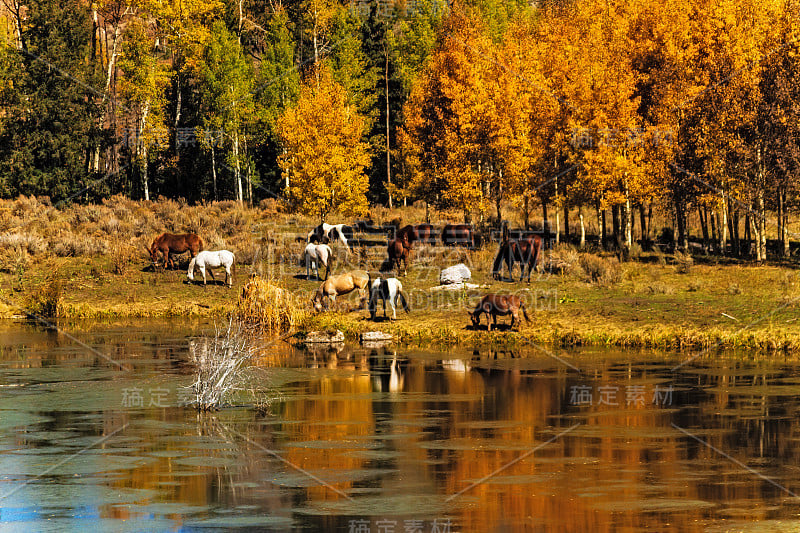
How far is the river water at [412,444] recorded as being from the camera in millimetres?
13344

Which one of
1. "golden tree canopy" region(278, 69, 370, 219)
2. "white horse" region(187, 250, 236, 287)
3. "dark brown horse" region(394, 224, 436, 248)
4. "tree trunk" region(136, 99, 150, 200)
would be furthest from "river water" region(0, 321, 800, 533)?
"tree trunk" region(136, 99, 150, 200)

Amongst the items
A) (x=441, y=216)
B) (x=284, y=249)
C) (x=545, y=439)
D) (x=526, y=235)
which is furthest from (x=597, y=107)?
(x=545, y=439)

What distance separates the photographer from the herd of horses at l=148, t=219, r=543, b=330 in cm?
3156

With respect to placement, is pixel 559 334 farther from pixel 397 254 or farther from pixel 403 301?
pixel 397 254

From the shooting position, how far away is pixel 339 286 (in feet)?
119

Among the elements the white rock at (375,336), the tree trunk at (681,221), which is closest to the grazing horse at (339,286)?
the white rock at (375,336)

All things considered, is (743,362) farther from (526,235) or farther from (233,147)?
(233,147)

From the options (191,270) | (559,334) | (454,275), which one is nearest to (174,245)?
(191,270)

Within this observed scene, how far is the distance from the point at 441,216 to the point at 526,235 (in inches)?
566

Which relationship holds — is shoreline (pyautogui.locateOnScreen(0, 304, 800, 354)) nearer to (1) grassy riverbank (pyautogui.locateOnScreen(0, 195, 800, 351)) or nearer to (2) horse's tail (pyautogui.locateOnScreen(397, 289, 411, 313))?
(1) grassy riverbank (pyautogui.locateOnScreen(0, 195, 800, 351))

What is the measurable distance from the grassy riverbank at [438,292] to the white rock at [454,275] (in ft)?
2.16

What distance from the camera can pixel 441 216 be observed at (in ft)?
231

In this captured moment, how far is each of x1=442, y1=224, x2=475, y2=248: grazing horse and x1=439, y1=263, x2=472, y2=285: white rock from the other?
9553mm

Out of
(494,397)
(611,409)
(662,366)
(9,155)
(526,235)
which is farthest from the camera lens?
(9,155)
